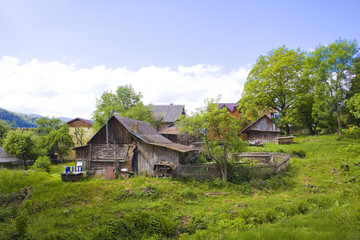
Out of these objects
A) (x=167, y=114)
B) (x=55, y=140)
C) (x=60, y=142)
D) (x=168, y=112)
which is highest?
(x=168, y=112)

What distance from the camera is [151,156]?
1883 cm

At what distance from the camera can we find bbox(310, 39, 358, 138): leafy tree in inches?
1038

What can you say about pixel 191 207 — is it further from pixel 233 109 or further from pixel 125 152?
pixel 233 109

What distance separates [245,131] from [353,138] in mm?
13759

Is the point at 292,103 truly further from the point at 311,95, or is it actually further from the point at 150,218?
the point at 150,218

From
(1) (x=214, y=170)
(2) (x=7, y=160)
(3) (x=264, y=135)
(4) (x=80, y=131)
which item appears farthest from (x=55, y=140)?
(3) (x=264, y=135)

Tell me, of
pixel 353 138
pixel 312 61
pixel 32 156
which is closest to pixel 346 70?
pixel 312 61

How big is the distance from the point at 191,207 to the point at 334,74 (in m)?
26.7

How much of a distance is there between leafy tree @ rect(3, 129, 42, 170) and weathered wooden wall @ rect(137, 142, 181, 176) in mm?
21426

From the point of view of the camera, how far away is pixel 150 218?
10.1 metres

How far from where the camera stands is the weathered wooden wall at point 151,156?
1808cm

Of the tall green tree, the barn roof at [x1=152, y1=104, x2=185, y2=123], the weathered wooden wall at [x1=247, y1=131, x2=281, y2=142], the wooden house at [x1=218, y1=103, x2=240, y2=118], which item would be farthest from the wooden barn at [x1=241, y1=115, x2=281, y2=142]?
the tall green tree

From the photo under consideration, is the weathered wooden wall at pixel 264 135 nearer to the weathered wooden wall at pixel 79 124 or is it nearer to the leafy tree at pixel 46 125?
the weathered wooden wall at pixel 79 124

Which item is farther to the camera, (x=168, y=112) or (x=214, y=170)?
(x=168, y=112)
